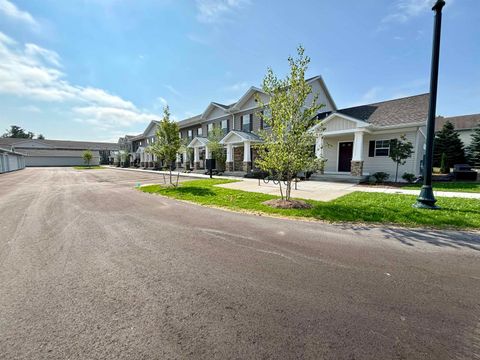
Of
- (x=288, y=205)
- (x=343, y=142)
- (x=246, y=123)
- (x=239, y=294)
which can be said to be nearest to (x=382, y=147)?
(x=343, y=142)

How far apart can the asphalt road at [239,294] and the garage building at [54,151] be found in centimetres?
6682

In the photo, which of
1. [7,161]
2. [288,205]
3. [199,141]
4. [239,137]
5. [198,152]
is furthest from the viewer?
[7,161]

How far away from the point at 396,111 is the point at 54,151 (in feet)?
249

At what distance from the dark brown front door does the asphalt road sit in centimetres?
1235

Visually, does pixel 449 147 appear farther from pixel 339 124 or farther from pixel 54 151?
pixel 54 151

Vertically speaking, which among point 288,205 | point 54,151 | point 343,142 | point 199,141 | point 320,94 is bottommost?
point 288,205

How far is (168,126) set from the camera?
1275cm

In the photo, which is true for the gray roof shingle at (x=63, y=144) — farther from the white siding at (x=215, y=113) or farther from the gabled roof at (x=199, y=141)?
the gabled roof at (x=199, y=141)

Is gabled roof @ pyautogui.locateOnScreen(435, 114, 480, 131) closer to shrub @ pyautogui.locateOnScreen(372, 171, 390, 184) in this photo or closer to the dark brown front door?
the dark brown front door

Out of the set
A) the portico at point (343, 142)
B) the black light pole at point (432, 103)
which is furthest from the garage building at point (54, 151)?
the black light pole at point (432, 103)

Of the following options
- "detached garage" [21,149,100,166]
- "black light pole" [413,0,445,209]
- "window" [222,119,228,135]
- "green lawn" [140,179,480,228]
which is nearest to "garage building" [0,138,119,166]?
"detached garage" [21,149,100,166]

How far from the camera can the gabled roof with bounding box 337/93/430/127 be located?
13992 millimetres

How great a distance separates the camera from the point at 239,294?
111 inches

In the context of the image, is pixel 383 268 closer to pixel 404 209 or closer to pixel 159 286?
pixel 159 286
